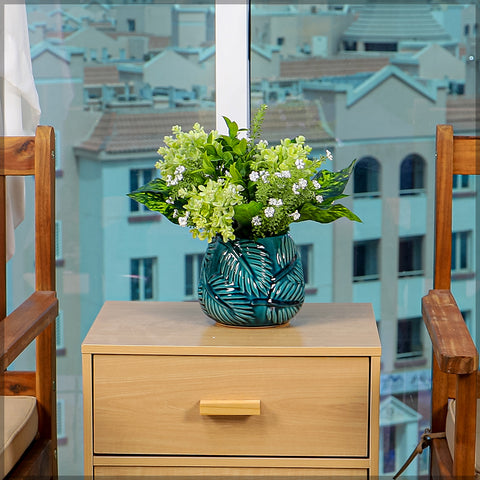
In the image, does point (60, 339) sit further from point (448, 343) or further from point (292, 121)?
point (448, 343)

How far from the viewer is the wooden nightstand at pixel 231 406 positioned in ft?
4.45

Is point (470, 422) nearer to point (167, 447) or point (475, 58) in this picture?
point (167, 447)

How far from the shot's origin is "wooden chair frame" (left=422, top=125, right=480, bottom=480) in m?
1.17

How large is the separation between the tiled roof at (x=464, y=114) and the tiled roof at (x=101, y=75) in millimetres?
833

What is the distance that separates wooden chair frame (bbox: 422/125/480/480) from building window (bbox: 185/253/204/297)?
0.70 m

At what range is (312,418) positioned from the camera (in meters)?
1.37

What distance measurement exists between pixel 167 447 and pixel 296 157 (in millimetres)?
572

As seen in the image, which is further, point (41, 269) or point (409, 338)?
point (409, 338)

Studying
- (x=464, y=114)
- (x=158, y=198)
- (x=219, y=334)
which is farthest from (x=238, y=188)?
(x=464, y=114)

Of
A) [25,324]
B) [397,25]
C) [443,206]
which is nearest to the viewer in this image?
[25,324]

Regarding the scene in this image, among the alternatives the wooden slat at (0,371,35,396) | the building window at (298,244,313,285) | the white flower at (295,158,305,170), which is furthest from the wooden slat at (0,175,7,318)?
the building window at (298,244,313,285)

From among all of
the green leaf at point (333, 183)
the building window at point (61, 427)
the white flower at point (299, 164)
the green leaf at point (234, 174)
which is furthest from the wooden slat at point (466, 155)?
the building window at point (61, 427)

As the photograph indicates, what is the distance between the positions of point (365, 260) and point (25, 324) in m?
0.98

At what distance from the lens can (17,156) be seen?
156 centimetres
